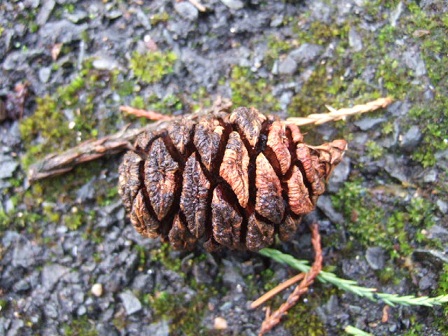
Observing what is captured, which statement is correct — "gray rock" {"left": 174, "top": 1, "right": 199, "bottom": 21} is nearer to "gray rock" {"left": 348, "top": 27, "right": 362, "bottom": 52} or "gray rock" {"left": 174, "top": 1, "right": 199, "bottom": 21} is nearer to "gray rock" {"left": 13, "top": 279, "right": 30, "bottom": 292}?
"gray rock" {"left": 348, "top": 27, "right": 362, "bottom": 52}

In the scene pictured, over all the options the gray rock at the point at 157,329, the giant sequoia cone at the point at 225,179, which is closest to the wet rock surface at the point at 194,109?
the gray rock at the point at 157,329

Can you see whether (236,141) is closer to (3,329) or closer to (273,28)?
(273,28)

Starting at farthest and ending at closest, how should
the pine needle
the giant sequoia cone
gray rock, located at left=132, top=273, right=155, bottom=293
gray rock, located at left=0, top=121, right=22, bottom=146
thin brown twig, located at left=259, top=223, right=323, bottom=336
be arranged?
gray rock, located at left=0, top=121, right=22, bottom=146 < gray rock, located at left=132, top=273, right=155, bottom=293 < thin brown twig, located at left=259, top=223, right=323, bottom=336 < the pine needle < the giant sequoia cone

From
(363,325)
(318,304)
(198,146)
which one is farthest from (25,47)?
(363,325)

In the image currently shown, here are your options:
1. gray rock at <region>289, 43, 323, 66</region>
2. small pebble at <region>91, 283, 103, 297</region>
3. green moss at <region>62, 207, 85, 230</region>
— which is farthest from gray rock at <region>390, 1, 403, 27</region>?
small pebble at <region>91, 283, 103, 297</region>

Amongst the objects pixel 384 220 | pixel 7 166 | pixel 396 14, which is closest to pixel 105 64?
pixel 7 166

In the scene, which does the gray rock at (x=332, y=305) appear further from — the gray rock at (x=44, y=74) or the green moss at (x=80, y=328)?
the gray rock at (x=44, y=74)

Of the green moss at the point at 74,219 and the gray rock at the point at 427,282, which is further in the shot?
the green moss at the point at 74,219
